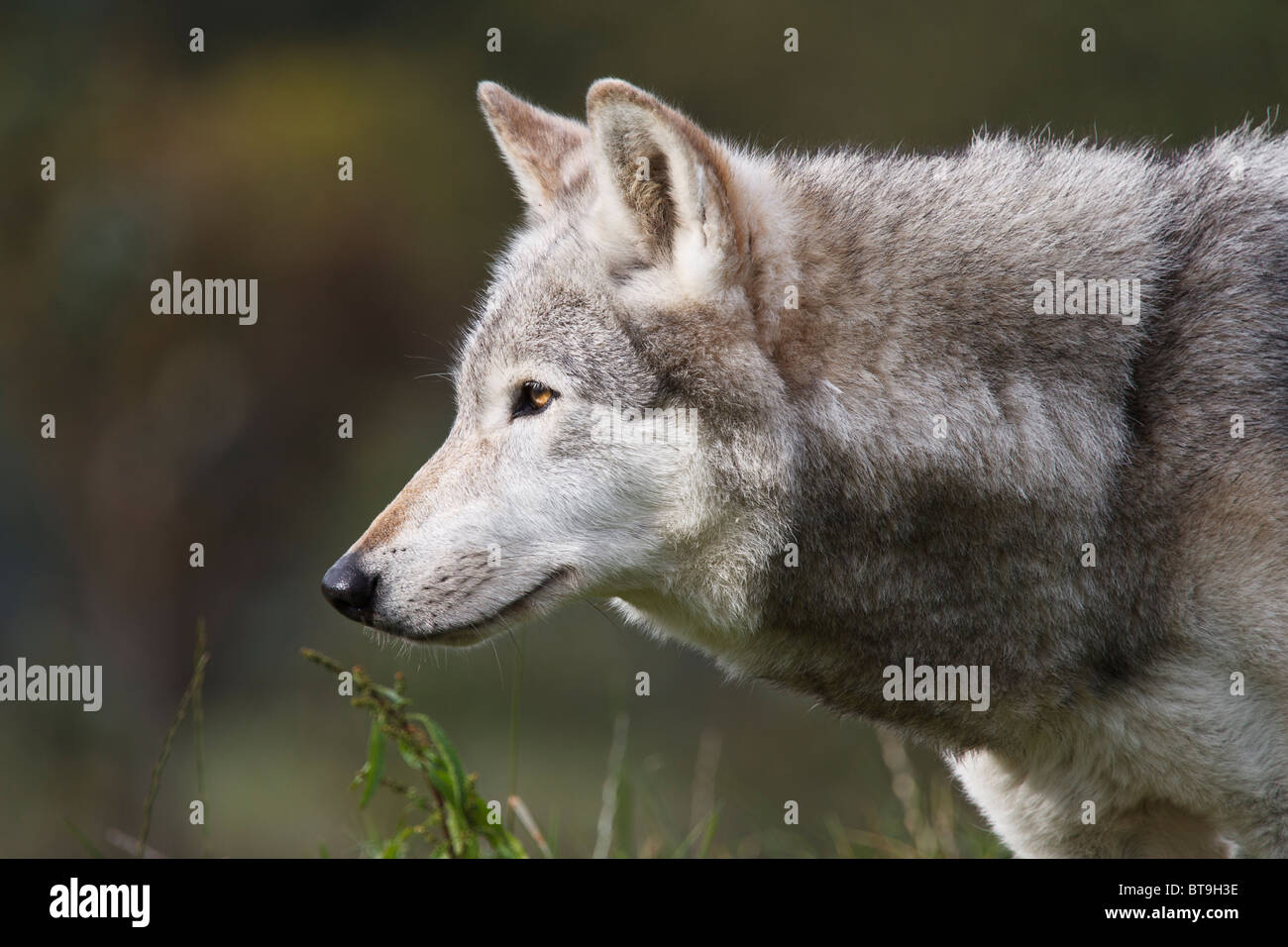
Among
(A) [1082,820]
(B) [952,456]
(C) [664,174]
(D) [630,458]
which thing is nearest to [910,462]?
(B) [952,456]

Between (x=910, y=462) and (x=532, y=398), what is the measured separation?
0.97 metres

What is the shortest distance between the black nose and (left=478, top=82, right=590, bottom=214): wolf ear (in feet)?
4.15

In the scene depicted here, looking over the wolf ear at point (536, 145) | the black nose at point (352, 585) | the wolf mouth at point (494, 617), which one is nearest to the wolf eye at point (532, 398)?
the wolf mouth at point (494, 617)

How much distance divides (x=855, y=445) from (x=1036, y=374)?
1.62ft

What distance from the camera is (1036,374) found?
132 inches

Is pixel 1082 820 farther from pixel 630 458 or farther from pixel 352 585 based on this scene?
pixel 352 585

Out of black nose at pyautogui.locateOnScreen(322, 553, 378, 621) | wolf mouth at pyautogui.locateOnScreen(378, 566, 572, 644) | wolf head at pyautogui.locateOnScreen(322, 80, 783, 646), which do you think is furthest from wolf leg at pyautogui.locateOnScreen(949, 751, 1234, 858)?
black nose at pyautogui.locateOnScreen(322, 553, 378, 621)

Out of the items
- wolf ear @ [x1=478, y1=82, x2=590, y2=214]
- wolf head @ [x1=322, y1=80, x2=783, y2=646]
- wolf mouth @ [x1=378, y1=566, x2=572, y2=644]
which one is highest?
wolf ear @ [x1=478, y1=82, x2=590, y2=214]

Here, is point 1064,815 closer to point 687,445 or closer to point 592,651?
point 687,445

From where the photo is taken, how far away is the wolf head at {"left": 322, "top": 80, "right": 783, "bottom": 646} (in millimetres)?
3295

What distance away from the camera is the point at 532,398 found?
3473mm

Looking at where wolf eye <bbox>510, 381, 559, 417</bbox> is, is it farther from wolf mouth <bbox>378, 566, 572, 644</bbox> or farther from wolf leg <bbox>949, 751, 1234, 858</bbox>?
wolf leg <bbox>949, 751, 1234, 858</bbox>

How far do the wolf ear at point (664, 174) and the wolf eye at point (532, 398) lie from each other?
448 mm
